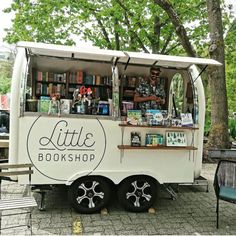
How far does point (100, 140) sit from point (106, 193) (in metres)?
0.84

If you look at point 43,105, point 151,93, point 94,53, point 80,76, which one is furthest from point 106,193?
point 80,76

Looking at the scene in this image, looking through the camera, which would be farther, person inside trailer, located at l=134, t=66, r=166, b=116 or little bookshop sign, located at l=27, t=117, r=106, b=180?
person inside trailer, located at l=134, t=66, r=166, b=116

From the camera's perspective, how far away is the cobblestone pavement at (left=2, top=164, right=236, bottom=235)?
4191 millimetres

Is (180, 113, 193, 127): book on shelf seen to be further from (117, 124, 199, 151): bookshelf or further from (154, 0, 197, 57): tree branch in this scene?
(154, 0, 197, 57): tree branch

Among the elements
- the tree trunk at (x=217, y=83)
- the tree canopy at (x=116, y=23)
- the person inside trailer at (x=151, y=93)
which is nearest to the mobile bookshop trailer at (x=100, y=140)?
the person inside trailer at (x=151, y=93)

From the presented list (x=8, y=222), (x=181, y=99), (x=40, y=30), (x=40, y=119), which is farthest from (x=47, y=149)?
(x=40, y=30)

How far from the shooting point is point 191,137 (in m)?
5.08

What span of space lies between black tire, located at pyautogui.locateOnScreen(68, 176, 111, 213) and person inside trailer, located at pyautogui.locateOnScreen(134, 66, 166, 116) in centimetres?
198

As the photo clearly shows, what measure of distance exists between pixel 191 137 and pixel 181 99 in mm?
1574

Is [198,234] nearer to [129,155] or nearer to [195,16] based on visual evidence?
[129,155]

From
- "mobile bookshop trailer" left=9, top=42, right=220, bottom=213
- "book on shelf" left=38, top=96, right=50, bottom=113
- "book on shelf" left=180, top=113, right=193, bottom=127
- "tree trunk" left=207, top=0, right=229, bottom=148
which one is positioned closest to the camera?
"mobile bookshop trailer" left=9, top=42, right=220, bottom=213

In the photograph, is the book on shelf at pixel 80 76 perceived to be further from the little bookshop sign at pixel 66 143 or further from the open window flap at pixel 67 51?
the little bookshop sign at pixel 66 143

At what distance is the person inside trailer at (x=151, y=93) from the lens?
6.36 metres

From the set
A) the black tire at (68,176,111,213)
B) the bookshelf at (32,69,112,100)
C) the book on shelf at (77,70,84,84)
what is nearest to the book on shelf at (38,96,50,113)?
the black tire at (68,176,111,213)
